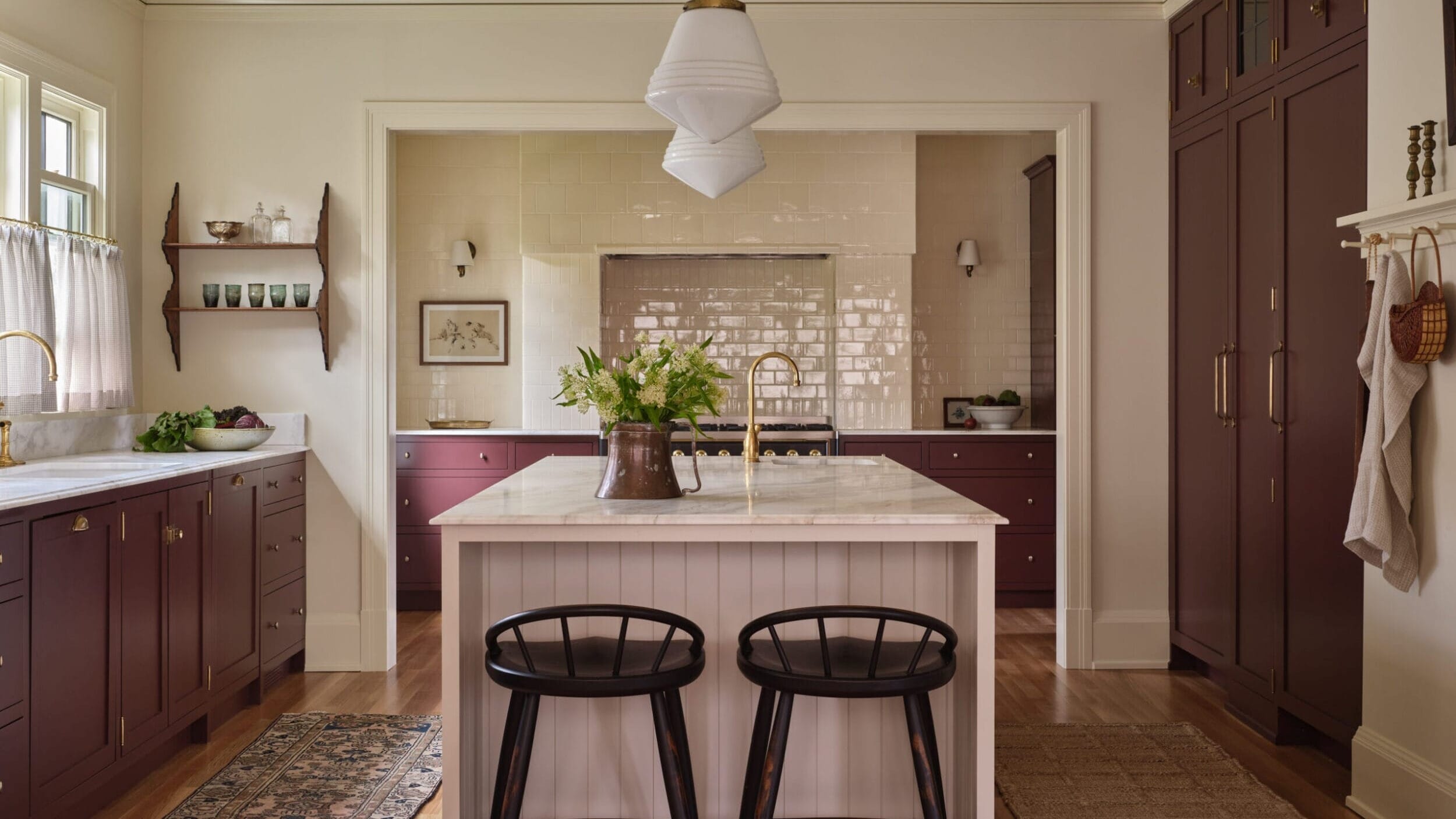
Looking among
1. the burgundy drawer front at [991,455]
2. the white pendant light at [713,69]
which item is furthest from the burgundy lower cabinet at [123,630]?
the burgundy drawer front at [991,455]

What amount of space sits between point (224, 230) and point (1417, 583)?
439 cm

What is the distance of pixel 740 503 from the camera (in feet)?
8.34

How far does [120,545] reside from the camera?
3.02 m

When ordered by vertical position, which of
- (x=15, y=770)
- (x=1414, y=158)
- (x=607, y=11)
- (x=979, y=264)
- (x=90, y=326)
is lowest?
(x=15, y=770)

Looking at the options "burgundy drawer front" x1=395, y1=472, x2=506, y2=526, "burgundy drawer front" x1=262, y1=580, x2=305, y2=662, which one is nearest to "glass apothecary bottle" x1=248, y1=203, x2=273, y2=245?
"burgundy drawer front" x1=262, y1=580, x2=305, y2=662

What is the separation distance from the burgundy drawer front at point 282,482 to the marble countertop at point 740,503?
1351mm

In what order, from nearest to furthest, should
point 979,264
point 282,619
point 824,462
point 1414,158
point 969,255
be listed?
point 1414,158 < point 824,462 < point 282,619 < point 969,255 < point 979,264

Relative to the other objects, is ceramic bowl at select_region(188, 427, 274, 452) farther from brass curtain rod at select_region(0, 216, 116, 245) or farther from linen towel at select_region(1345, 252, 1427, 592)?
linen towel at select_region(1345, 252, 1427, 592)

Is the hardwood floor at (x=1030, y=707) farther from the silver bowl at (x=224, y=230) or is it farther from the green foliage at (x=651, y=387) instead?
the silver bowl at (x=224, y=230)

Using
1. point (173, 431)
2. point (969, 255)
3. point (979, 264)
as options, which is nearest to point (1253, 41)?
point (969, 255)

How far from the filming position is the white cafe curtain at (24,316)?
3.50m

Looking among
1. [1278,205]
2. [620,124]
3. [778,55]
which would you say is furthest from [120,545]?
[1278,205]

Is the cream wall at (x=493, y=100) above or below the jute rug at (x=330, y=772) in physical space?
above

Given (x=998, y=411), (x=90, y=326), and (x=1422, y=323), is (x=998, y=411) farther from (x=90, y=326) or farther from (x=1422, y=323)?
(x=90, y=326)
